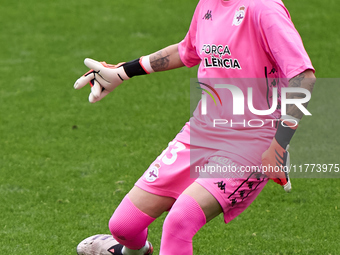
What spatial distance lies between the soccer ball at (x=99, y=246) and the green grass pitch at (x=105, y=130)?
8.4 inches

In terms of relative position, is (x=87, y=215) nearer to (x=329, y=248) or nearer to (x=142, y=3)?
(x=329, y=248)

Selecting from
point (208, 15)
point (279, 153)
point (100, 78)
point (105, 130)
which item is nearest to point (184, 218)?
point (279, 153)

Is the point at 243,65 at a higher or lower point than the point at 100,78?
higher

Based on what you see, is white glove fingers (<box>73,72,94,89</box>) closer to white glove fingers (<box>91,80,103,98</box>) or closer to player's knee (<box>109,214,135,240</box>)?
white glove fingers (<box>91,80,103,98</box>)

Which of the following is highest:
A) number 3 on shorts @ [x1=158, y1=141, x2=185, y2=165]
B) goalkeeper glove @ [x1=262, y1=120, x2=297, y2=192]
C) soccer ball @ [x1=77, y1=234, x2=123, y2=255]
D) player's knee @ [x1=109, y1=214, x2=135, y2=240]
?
goalkeeper glove @ [x1=262, y1=120, x2=297, y2=192]

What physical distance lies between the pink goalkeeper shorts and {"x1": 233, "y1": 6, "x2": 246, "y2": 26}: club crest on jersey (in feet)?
2.29

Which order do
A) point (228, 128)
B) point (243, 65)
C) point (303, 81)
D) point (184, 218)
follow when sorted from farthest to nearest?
point (228, 128)
point (243, 65)
point (184, 218)
point (303, 81)

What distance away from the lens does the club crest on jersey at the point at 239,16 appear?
3566 mm

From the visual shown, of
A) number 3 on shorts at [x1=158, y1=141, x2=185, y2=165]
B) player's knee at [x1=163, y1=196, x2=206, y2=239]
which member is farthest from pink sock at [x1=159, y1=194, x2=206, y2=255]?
number 3 on shorts at [x1=158, y1=141, x2=185, y2=165]

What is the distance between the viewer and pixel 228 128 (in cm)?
372

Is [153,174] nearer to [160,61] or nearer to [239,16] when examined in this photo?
[160,61]

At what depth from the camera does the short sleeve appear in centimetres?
337

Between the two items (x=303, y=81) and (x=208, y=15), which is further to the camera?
(x=208, y=15)

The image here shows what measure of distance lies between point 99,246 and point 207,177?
1413 mm
